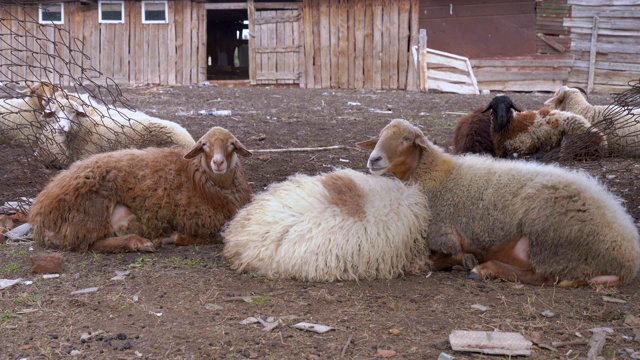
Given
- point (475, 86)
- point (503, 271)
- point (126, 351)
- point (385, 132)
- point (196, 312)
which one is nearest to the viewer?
point (126, 351)

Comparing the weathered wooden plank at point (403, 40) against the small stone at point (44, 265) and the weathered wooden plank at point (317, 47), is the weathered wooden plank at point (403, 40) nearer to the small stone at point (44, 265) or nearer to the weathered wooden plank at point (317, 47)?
the weathered wooden plank at point (317, 47)

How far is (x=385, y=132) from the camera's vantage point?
566 centimetres

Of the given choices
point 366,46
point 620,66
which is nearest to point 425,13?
point 366,46

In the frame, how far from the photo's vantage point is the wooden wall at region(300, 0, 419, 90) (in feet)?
70.9

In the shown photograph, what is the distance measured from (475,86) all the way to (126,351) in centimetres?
1860

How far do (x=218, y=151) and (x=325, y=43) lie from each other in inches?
644

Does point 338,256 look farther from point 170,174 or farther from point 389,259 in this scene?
point 170,174

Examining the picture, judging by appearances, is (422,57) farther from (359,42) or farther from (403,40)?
(359,42)

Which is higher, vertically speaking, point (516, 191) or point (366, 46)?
point (366, 46)

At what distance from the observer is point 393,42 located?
21688 millimetres

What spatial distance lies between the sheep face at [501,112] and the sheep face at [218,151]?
4.76 m

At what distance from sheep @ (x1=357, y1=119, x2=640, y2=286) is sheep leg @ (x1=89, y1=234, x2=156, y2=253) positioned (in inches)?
80.0

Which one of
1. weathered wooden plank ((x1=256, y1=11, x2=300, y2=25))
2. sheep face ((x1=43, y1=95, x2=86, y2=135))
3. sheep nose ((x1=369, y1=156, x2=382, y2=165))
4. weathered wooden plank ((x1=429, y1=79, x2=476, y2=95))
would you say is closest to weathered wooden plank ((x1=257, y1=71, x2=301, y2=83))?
weathered wooden plank ((x1=256, y1=11, x2=300, y2=25))

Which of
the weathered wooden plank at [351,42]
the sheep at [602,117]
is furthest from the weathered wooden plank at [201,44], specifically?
the sheep at [602,117]
